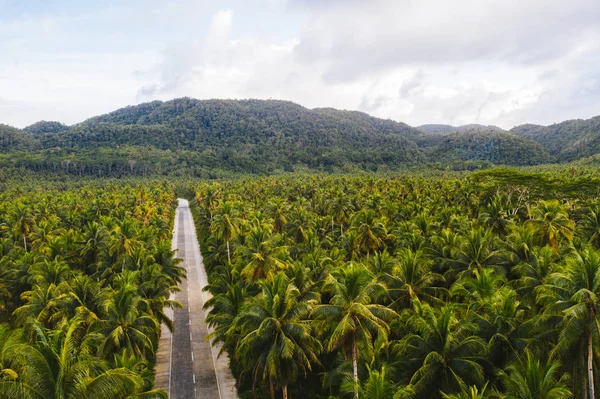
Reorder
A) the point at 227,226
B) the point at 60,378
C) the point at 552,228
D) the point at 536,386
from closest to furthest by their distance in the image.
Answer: the point at 60,378 → the point at 536,386 → the point at 552,228 → the point at 227,226

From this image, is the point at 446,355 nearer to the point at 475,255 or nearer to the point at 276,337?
the point at 276,337

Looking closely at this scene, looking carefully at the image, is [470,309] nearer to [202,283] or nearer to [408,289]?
[408,289]

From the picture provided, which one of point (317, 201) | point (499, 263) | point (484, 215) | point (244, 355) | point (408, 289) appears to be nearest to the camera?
point (244, 355)

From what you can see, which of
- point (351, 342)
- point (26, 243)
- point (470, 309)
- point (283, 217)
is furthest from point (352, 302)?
point (26, 243)

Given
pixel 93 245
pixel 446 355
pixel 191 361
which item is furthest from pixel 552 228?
pixel 93 245

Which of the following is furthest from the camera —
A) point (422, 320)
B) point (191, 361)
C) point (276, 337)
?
point (191, 361)

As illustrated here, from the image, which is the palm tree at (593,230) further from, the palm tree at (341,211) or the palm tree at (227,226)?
the palm tree at (227,226)

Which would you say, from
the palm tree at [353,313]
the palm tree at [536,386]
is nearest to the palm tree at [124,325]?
the palm tree at [353,313]
